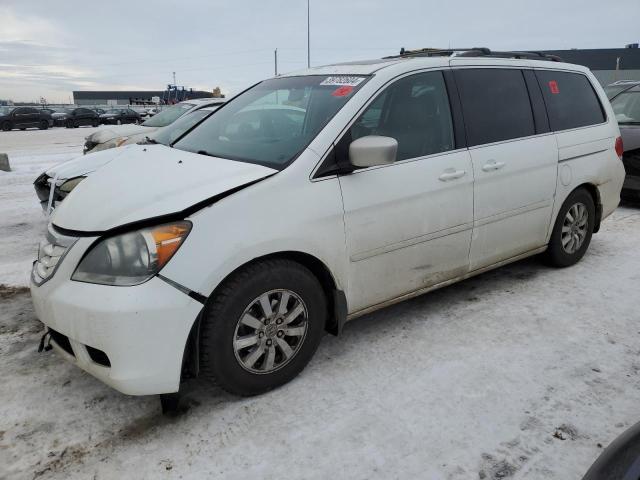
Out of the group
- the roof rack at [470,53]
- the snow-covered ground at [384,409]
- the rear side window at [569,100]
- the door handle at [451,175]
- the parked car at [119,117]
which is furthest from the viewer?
the parked car at [119,117]

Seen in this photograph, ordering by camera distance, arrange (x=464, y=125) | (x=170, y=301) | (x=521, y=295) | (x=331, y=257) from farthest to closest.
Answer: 1. (x=521, y=295)
2. (x=464, y=125)
3. (x=331, y=257)
4. (x=170, y=301)

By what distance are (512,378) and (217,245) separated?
5.83ft

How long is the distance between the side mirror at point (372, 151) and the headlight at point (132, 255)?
3.23 feet

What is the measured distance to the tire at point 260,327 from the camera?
2482mm

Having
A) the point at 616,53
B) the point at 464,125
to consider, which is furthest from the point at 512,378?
the point at 616,53

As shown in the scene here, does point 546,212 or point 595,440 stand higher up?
point 546,212

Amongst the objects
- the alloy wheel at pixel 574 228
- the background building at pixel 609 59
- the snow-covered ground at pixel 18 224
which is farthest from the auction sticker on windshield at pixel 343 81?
the background building at pixel 609 59

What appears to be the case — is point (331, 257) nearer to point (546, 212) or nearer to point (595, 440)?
point (595, 440)

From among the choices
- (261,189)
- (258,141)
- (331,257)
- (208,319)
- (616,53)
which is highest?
(616,53)

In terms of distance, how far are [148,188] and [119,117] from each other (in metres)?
38.2

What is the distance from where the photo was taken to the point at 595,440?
2383 mm

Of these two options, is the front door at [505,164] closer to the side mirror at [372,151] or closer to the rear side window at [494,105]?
the rear side window at [494,105]

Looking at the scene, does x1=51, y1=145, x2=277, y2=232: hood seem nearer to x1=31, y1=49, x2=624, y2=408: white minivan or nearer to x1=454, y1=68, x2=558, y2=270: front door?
x1=31, y1=49, x2=624, y2=408: white minivan

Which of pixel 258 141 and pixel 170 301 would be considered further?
pixel 258 141
